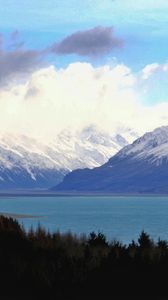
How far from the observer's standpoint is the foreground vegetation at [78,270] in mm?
21092

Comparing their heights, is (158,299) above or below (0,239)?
below

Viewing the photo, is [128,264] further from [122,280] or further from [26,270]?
[26,270]

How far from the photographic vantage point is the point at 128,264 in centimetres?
2300

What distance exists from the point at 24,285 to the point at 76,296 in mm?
1688

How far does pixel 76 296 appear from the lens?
20.8 metres

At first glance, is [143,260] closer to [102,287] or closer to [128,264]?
[128,264]

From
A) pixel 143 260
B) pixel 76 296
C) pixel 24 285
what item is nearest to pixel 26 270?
pixel 24 285

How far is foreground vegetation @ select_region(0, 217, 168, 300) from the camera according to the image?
21.1 meters

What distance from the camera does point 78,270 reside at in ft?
71.3

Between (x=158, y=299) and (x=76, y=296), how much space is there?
2.42 meters

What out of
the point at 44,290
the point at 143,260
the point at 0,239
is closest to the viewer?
the point at 44,290

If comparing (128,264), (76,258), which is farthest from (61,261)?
(128,264)

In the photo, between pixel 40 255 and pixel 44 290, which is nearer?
pixel 44 290

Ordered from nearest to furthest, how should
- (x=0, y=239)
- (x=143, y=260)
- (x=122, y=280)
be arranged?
(x=122, y=280) → (x=143, y=260) → (x=0, y=239)
